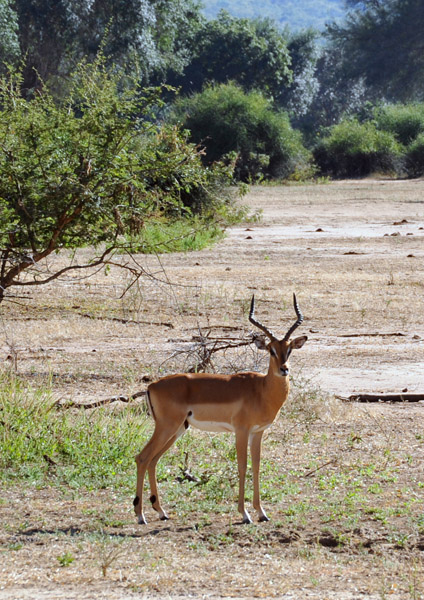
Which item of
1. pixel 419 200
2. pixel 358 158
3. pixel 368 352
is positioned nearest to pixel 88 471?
pixel 368 352

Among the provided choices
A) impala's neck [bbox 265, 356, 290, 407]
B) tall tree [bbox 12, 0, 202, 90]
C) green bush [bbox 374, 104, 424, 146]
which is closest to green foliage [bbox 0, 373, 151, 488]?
impala's neck [bbox 265, 356, 290, 407]

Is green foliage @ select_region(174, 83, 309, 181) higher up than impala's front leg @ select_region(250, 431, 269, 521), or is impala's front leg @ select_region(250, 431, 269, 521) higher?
green foliage @ select_region(174, 83, 309, 181)

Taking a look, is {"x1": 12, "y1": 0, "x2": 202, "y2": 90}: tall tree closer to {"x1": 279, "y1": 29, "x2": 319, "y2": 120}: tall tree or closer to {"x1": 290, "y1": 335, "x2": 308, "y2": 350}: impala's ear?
{"x1": 279, "y1": 29, "x2": 319, "y2": 120}: tall tree

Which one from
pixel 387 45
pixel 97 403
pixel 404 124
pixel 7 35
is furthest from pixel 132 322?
pixel 387 45

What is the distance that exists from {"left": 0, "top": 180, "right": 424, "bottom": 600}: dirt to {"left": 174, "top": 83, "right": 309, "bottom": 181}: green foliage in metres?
18.2

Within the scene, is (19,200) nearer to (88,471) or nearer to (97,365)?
(97,365)

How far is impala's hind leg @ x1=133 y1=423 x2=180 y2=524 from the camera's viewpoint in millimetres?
5898

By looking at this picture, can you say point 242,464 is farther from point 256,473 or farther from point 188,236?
point 188,236

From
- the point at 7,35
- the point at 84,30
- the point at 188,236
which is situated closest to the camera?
the point at 188,236

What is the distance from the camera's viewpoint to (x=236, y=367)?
30.9ft

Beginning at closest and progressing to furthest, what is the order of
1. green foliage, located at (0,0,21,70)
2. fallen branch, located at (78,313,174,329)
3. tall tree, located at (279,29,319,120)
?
1. fallen branch, located at (78,313,174,329)
2. green foliage, located at (0,0,21,70)
3. tall tree, located at (279,29,319,120)

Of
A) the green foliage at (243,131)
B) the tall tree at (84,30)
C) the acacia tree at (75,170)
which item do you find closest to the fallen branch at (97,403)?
the acacia tree at (75,170)

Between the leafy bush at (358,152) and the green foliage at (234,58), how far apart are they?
1397 centimetres

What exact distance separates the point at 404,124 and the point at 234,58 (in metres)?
16.1
